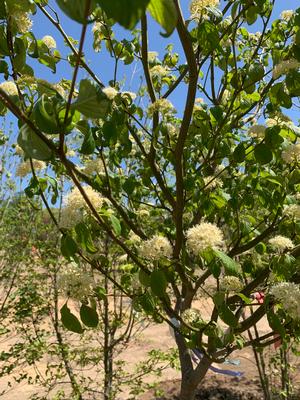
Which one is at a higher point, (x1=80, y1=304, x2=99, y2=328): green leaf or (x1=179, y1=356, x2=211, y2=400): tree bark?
(x1=80, y1=304, x2=99, y2=328): green leaf

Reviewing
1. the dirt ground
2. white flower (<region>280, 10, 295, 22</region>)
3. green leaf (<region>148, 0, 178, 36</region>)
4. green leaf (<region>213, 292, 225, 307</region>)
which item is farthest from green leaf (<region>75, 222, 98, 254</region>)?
the dirt ground

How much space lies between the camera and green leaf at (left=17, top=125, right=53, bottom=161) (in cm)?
84

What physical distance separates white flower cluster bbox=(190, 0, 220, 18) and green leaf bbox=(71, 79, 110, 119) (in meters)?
0.91

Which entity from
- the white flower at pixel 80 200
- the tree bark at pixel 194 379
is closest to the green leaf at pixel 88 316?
the white flower at pixel 80 200

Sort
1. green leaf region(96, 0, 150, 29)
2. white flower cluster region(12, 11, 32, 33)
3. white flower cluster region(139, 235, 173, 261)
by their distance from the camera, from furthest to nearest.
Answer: white flower cluster region(139, 235, 173, 261), white flower cluster region(12, 11, 32, 33), green leaf region(96, 0, 150, 29)

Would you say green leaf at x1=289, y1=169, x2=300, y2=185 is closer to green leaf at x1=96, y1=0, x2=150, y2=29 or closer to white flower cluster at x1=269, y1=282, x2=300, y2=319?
white flower cluster at x1=269, y1=282, x2=300, y2=319

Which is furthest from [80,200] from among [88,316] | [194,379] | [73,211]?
[194,379]

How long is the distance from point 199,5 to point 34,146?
1078mm

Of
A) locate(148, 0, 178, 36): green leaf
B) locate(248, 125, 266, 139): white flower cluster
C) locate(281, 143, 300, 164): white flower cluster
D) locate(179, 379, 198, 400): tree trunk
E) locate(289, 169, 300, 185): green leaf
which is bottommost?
locate(179, 379, 198, 400): tree trunk

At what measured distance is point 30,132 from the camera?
33.6 inches

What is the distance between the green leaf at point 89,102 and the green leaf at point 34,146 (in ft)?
0.34

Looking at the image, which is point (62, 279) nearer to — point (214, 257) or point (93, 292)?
point (93, 292)

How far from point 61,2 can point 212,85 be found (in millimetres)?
2317

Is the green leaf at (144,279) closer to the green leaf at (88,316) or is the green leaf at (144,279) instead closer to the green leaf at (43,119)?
the green leaf at (88,316)
